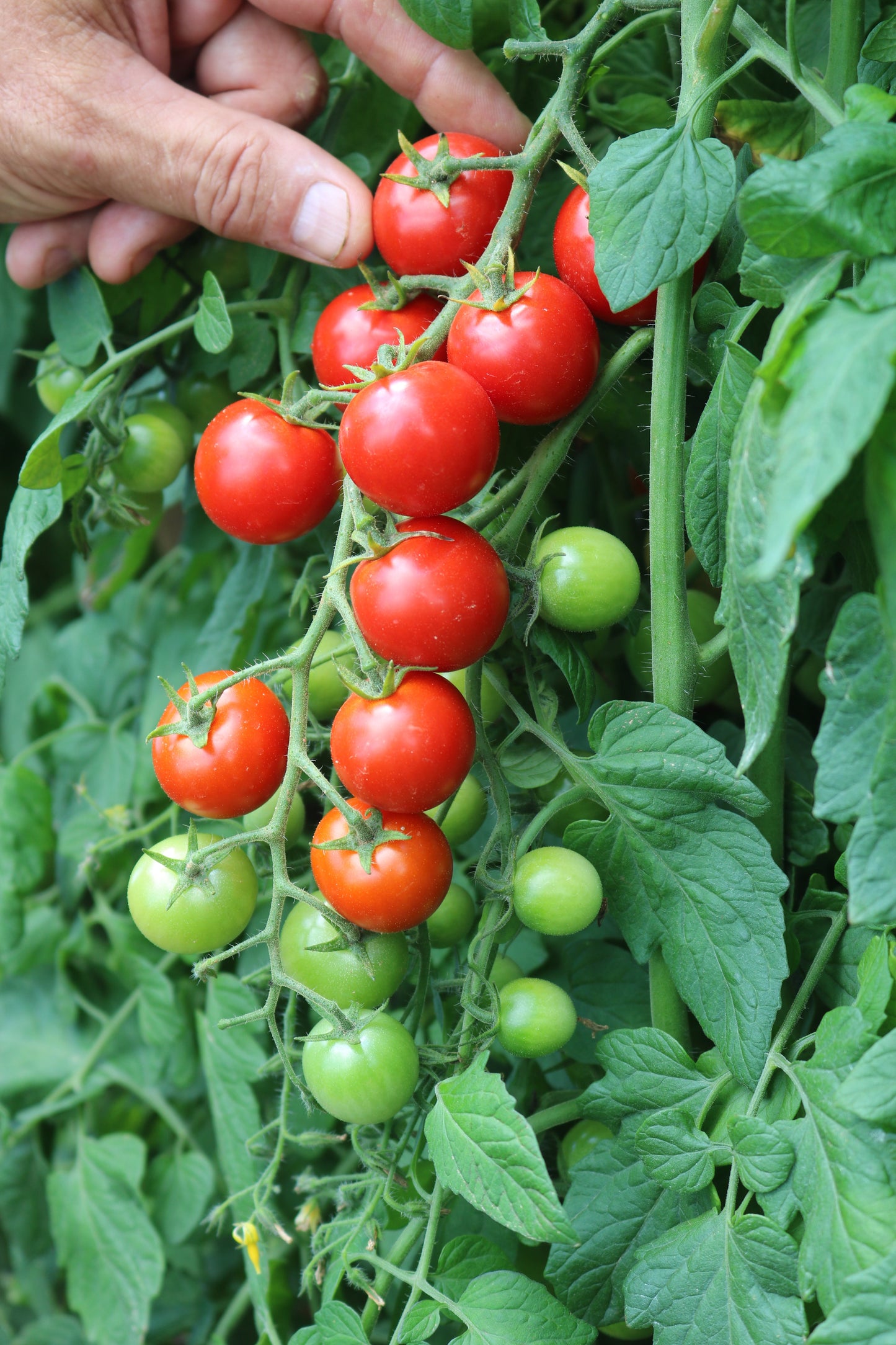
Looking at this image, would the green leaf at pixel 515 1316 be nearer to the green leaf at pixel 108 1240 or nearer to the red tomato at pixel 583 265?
the green leaf at pixel 108 1240

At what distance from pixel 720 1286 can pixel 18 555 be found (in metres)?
0.58

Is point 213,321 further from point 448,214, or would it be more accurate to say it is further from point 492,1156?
point 492,1156

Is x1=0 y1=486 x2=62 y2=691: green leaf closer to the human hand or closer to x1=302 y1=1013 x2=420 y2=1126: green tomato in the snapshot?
the human hand

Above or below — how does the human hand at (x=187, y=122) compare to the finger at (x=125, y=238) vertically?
above

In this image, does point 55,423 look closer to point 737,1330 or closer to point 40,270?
point 40,270

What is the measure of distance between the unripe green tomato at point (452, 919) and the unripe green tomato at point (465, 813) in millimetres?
32

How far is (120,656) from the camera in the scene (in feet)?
3.32

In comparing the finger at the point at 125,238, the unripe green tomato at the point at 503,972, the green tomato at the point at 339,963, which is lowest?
the unripe green tomato at the point at 503,972

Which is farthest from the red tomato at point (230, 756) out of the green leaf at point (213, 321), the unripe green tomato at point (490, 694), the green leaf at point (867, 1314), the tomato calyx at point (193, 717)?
the green leaf at point (867, 1314)

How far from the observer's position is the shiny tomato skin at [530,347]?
489 millimetres

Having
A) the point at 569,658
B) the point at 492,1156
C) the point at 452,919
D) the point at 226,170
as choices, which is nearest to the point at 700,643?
the point at 569,658

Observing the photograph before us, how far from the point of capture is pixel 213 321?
0.62m

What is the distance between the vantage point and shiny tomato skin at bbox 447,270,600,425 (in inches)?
19.3

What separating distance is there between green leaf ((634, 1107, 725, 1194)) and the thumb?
21.1 inches
